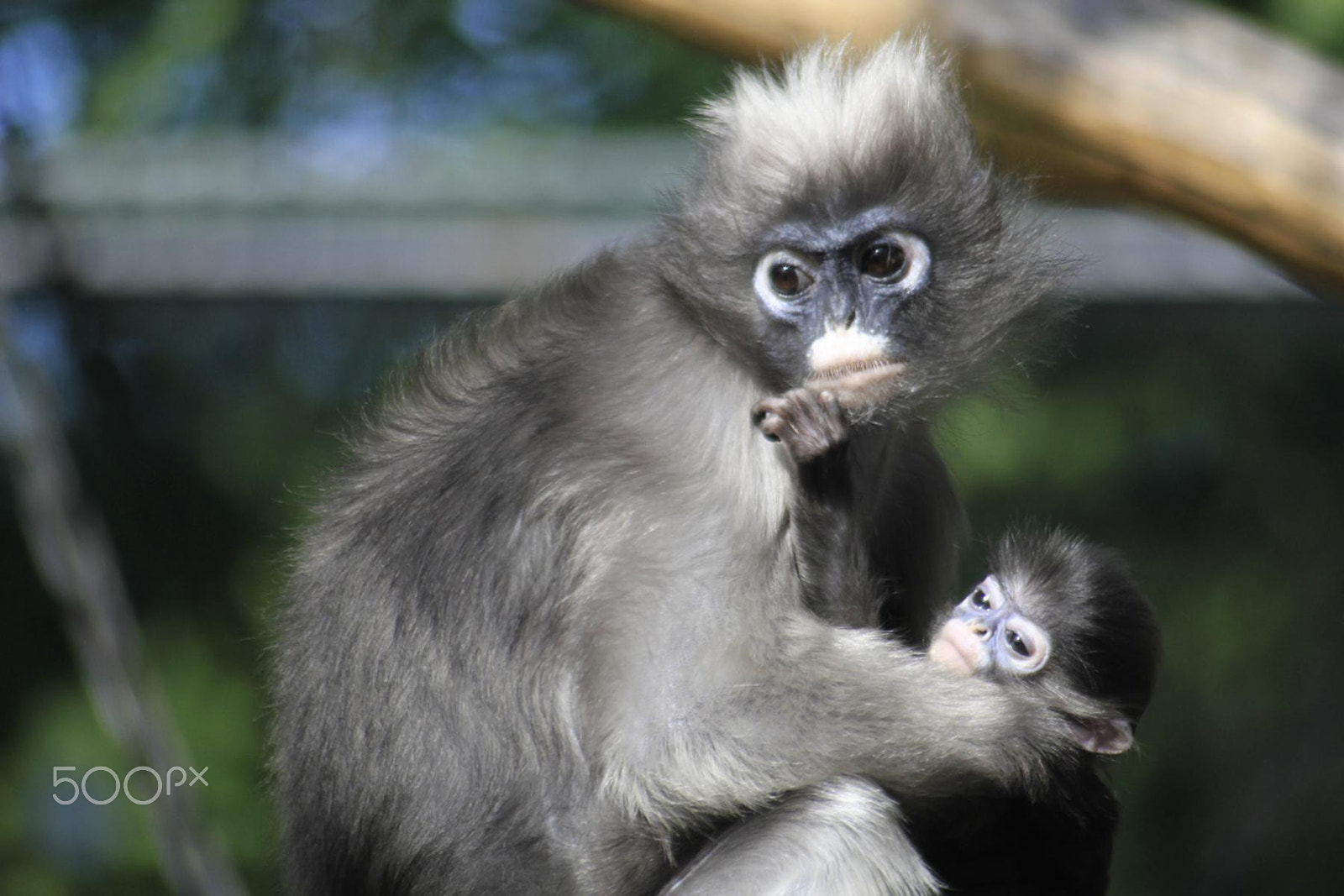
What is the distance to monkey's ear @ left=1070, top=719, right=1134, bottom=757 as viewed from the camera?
119 inches

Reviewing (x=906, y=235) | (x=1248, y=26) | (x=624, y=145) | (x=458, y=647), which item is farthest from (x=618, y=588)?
(x=624, y=145)

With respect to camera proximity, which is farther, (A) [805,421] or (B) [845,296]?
(B) [845,296]

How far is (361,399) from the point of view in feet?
18.6

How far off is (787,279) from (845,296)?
0.44 feet

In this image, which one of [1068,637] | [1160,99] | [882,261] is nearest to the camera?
[882,261]

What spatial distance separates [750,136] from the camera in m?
2.91

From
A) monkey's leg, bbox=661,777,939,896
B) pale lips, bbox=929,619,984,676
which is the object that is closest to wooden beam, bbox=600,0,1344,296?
pale lips, bbox=929,619,984,676

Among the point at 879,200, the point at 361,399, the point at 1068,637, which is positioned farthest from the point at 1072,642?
the point at 361,399

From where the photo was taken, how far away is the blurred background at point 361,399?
5855mm

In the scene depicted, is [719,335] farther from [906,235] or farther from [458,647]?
[458,647]

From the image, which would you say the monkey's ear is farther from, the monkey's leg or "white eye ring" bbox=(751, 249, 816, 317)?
"white eye ring" bbox=(751, 249, 816, 317)

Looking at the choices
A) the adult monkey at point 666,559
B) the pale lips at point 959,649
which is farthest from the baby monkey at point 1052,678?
the adult monkey at point 666,559

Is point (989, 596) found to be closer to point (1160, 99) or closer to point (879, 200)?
point (879, 200)

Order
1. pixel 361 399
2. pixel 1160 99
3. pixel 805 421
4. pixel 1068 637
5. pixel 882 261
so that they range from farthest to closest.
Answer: pixel 361 399 < pixel 1160 99 < pixel 1068 637 < pixel 882 261 < pixel 805 421
